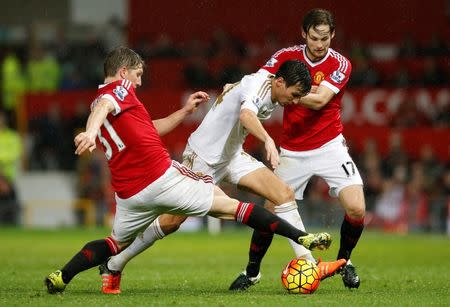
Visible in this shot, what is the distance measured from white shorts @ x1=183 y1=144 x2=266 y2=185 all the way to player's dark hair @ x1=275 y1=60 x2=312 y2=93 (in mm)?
1012

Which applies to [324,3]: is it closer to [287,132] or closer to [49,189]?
[49,189]

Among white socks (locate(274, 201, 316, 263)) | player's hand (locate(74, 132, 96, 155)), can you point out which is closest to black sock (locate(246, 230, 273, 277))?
white socks (locate(274, 201, 316, 263))

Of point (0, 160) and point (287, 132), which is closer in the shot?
point (287, 132)

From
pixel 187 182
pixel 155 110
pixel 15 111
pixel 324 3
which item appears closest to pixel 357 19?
pixel 324 3

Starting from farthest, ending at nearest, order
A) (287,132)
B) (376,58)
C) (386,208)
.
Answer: (376,58), (386,208), (287,132)

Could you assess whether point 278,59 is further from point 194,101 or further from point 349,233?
point 349,233

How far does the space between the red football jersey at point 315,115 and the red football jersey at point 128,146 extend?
1916mm

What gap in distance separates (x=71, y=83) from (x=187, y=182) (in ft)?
56.9

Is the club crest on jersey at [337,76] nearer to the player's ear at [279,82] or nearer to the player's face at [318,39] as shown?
the player's face at [318,39]

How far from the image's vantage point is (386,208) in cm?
2392

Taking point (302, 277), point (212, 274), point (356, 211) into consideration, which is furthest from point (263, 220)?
point (212, 274)

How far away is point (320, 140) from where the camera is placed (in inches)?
436

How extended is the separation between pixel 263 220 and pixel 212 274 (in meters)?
3.16

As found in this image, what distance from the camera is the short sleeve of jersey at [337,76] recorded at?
1084cm
